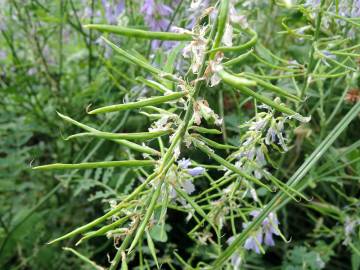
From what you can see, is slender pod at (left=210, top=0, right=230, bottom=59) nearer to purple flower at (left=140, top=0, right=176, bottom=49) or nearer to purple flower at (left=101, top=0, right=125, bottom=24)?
purple flower at (left=140, top=0, right=176, bottom=49)

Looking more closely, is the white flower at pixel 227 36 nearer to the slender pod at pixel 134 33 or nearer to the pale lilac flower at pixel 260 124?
the slender pod at pixel 134 33

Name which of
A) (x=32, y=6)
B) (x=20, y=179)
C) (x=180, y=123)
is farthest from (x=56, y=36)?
(x=180, y=123)

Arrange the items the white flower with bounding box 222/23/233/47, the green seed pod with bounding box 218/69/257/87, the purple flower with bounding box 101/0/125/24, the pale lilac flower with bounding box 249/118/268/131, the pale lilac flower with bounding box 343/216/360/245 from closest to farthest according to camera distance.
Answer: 1. the green seed pod with bounding box 218/69/257/87
2. the white flower with bounding box 222/23/233/47
3. the pale lilac flower with bounding box 249/118/268/131
4. the pale lilac flower with bounding box 343/216/360/245
5. the purple flower with bounding box 101/0/125/24

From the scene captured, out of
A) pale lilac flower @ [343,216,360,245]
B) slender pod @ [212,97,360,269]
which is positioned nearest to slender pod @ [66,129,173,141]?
slender pod @ [212,97,360,269]

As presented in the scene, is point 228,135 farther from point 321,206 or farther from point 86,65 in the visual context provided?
point 86,65

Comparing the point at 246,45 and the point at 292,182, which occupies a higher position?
the point at 246,45

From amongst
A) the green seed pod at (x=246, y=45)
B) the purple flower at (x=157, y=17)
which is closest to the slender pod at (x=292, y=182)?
the green seed pod at (x=246, y=45)

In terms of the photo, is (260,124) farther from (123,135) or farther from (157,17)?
(157,17)

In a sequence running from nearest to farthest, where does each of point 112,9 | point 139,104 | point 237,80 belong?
1. point 237,80
2. point 139,104
3. point 112,9

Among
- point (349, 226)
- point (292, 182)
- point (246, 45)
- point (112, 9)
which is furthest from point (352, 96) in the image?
point (246, 45)

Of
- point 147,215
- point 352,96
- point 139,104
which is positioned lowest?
point 352,96
